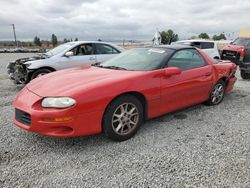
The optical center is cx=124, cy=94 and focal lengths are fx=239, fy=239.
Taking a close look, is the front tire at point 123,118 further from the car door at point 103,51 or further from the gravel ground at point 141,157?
the car door at point 103,51

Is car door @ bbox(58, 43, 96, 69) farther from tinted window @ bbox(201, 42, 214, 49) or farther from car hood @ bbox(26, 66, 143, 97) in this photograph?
tinted window @ bbox(201, 42, 214, 49)

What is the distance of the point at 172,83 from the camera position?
3879 mm

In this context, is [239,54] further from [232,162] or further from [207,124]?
[232,162]

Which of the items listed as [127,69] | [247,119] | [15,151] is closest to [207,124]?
[247,119]

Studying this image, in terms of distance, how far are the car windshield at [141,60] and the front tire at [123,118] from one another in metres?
0.68

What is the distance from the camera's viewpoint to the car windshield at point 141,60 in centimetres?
388

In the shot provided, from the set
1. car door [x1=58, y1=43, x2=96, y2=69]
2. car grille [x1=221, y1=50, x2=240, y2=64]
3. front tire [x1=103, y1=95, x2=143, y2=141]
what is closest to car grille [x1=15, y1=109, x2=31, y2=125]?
front tire [x1=103, y1=95, x2=143, y2=141]

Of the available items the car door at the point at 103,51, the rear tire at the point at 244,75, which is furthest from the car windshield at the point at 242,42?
the car door at the point at 103,51

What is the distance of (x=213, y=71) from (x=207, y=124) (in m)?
1.29

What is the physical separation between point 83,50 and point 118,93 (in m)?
4.65

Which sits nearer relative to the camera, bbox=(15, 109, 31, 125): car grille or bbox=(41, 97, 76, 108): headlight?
bbox=(41, 97, 76, 108): headlight

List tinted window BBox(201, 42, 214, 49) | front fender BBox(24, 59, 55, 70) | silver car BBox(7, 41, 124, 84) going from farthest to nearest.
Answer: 1. tinted window BBox(201, 42, 214, 49)
2. silver car BBox(7, 41, 124, 84)
3. front fender BBox(24, 59, 55, 70)

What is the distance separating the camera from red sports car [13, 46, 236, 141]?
2969mm

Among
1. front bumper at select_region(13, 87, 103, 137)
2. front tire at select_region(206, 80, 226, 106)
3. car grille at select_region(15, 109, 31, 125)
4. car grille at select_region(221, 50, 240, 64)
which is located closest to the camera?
front bumper at select_region(13, 87, 103, 137)
